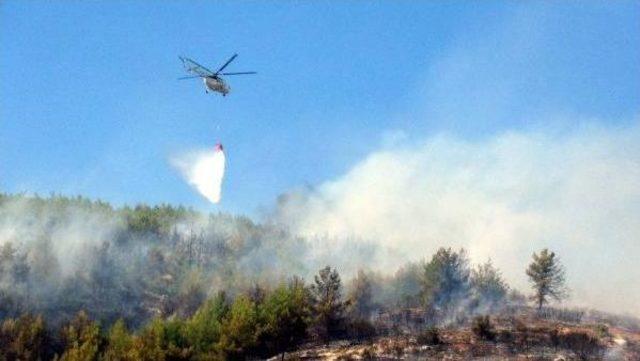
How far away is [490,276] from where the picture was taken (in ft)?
428

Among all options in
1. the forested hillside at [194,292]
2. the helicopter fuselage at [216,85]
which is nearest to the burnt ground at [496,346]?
the forested hillside at [194,292]

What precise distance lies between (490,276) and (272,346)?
72679mm

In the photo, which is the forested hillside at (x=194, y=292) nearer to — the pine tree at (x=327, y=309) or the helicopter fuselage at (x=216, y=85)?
the pine tree at (x=327, y=309)

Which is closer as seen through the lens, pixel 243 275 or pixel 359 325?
pixel 359 325

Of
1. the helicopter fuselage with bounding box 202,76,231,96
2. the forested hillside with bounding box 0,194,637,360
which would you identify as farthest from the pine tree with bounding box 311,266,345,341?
the helicopter fuselage with bounding box 202,76,231,96

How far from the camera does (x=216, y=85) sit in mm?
52156

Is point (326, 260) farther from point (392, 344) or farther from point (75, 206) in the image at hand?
point (392, 344)

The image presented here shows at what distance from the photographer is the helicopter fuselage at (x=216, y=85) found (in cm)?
5189

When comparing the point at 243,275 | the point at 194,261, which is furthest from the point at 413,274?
the point at 194,261

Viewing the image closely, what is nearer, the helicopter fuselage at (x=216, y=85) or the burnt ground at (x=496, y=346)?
the helicopter fuselage at (x=216, y=85)

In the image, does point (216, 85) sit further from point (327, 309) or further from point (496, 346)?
point (496, 346)

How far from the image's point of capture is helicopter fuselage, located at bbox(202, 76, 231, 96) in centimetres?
5189

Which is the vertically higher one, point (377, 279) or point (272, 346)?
point (377, 279)

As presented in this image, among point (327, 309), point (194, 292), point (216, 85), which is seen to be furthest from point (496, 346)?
point (194, 292)
